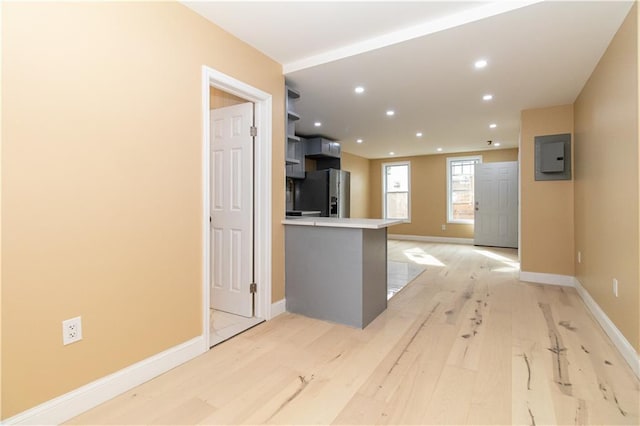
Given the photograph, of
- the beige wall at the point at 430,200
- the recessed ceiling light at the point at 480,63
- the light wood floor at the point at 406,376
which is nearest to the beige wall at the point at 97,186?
the light wood floor at the point at 406,376

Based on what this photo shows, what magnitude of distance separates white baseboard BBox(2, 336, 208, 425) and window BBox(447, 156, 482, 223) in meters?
7.47

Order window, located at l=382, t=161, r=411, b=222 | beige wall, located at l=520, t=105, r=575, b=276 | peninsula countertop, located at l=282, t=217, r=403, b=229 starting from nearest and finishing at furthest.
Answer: peninsula countertop, located at l=282, t=217, r=403, b=229 → beige wall, located at l=520, t=105, r=575, b=276 → window, located at l=382, t=161, r=411, b=222

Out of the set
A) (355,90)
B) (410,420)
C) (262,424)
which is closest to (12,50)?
(262,424)

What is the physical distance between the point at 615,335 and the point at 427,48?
102 inches

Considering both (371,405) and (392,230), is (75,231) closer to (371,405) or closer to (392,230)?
(371,405)

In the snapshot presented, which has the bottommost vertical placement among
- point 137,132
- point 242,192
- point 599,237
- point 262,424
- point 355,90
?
point 262,424

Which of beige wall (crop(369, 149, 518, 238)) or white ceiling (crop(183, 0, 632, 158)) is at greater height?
white ceiling (crop(183, 0, 632, 158))

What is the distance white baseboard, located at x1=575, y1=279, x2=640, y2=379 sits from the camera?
193cm

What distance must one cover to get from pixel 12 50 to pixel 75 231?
0.83 meters

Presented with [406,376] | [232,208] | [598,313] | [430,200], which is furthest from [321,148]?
[406,376]

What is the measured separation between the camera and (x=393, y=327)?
104 inches

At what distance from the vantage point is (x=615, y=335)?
2.28 metres

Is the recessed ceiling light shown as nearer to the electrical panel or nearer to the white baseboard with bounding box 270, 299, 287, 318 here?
the electrical panel

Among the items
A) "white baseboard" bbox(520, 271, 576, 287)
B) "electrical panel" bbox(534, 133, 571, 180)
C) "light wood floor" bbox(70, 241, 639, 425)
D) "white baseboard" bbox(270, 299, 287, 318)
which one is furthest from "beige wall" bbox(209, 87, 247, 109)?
"white baseboard" bbox(520, 271, 576, 287)
